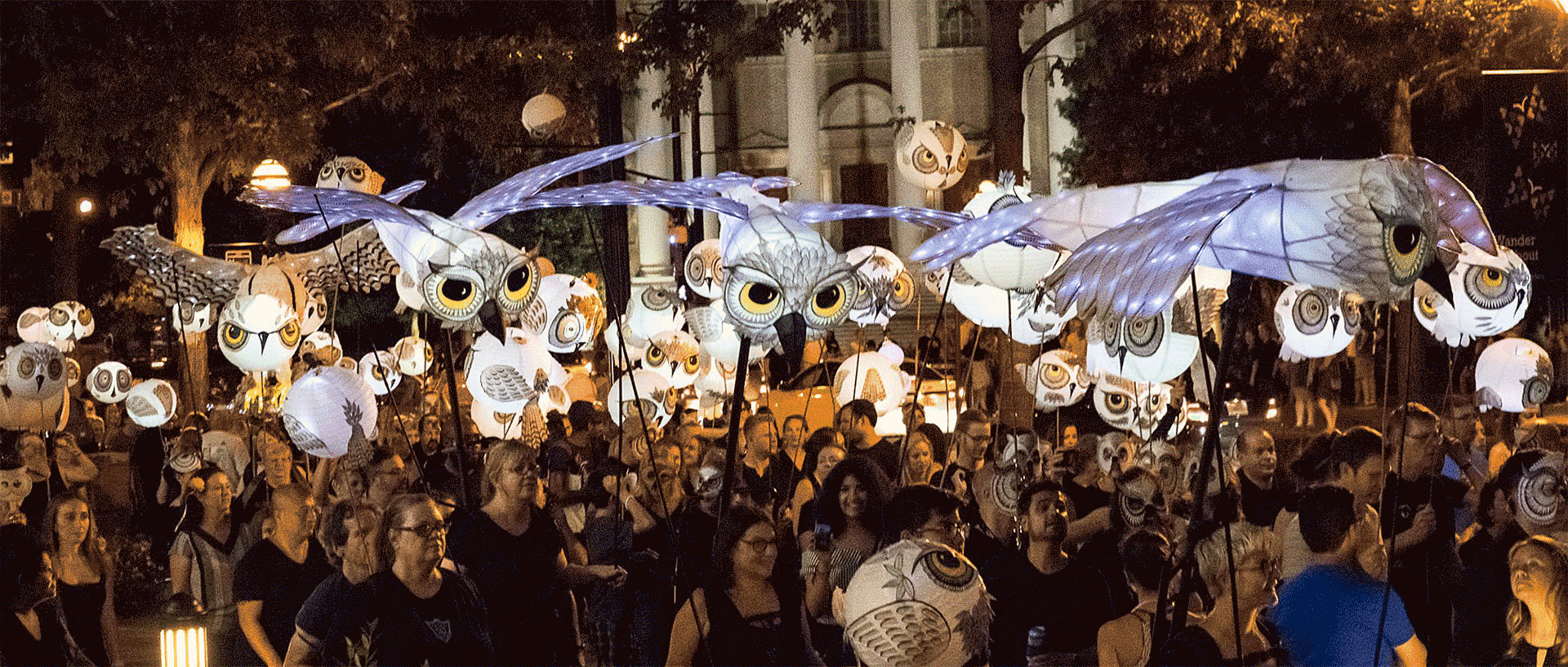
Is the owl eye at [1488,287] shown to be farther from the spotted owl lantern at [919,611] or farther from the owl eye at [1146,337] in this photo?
the spotted owl lantern at [919,611]

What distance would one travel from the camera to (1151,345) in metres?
7.86

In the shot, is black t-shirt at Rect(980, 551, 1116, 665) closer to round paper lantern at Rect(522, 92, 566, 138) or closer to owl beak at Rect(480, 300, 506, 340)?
owl beak at Rect(480, 300, 506, 340)

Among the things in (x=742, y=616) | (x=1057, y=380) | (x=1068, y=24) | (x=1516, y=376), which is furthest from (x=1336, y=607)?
(x=1068, y=24)

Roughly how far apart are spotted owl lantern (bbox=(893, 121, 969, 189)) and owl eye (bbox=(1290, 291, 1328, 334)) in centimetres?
356

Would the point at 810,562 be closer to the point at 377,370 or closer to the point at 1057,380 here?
the point at 1057,380

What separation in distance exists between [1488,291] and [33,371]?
838 cm

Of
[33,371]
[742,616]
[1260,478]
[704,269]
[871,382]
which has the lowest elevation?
[742,616]

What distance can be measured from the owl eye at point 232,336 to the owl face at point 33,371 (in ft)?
4.32

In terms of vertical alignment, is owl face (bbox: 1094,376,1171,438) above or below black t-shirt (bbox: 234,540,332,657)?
above

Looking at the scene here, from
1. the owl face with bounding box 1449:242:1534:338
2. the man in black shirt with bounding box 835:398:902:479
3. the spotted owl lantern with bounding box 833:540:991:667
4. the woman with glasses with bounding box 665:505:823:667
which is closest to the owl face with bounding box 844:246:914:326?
the man in black shirt with bounding box 835:398:902:479

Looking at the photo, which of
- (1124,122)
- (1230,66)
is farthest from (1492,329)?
(1124,122)

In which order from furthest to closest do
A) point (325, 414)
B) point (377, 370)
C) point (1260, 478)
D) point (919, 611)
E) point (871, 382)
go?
point (377, 370), point (871, 382), point (325, 414), point (1260, 478), point (919, 611)

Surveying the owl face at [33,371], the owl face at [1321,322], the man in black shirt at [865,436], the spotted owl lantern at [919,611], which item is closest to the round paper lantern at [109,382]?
the owl face at [33,371]

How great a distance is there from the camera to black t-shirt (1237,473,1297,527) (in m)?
6.94
